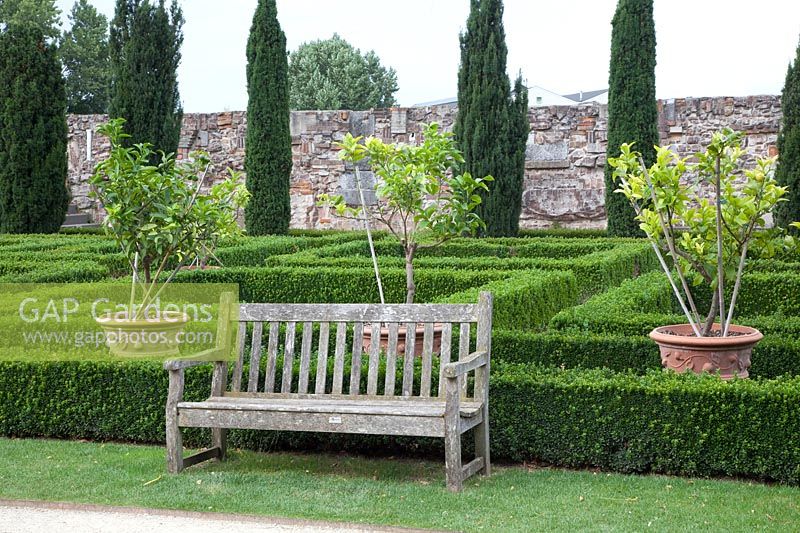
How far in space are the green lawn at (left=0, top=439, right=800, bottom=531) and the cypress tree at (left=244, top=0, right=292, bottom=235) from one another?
11.2 meters

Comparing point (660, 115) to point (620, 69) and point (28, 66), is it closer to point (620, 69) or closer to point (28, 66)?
point (620, 69)

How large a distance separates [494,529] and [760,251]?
2.99 metres

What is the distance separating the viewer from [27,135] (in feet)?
50.5

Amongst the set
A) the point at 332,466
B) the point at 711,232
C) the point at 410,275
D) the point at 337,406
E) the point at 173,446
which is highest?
the point at 711,232

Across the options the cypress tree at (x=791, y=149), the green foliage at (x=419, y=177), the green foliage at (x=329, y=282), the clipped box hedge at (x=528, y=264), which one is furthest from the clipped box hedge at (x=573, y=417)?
the cypress tree at (x=791, y=149)

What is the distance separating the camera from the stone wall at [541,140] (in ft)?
56.0

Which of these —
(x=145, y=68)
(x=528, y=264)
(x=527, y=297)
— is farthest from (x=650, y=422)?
(x=145, y=68)

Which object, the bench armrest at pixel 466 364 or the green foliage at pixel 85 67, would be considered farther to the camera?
the green foliage at pixel 85 67

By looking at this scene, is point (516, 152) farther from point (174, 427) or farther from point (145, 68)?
point (174, 427)

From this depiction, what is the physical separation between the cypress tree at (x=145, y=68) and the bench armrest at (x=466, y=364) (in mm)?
12425

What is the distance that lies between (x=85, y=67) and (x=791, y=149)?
26036mm

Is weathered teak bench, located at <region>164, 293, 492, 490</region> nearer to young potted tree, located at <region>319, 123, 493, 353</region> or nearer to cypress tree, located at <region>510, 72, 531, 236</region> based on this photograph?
young potted tree, located at <region>319, 123, 493, 353</region>

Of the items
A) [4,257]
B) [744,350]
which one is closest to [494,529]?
[744,350]

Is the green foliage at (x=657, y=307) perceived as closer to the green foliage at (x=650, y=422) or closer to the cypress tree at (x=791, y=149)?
the green foliage at (x=650, y=422)
